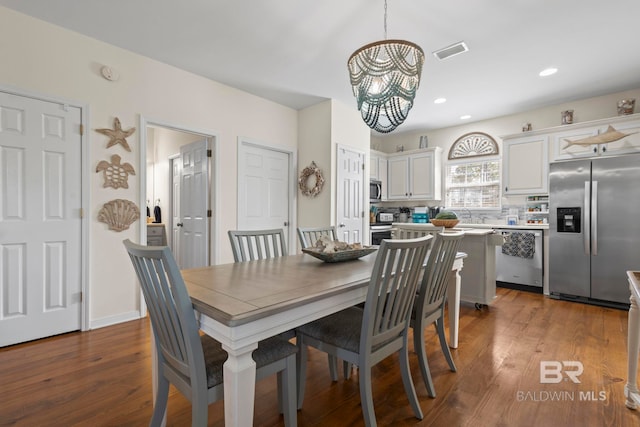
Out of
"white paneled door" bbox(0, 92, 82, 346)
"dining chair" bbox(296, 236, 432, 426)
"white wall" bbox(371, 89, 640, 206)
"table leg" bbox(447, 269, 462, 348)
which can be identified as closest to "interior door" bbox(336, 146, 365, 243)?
"white wall" bbox(371, 89, 640, 206)

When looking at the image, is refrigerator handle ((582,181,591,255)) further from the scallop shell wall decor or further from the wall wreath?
the scallop shell wall decor

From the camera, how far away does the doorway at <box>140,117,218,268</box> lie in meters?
3.42

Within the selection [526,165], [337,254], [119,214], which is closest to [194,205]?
[119,214]

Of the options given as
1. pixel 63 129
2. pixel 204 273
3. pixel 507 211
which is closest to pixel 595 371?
pixel 204 273

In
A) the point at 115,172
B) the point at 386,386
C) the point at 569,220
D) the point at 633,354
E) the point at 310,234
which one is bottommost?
the point at 386,386

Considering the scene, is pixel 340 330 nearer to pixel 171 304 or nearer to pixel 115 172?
pixel 171 304

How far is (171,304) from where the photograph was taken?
111 centimetres

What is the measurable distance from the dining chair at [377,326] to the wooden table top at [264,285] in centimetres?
13

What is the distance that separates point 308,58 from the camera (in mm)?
3049

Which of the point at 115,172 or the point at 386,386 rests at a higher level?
the point at 115,172

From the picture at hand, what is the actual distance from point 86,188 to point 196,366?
2399 mm

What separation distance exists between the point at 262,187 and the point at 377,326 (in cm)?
305

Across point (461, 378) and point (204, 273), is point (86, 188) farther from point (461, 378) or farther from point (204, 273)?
point (461, 378)

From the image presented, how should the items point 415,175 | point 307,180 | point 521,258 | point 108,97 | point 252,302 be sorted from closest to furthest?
point 252,302 → point 108,97 → point 521,258 → point 307,180 → point 415,175
